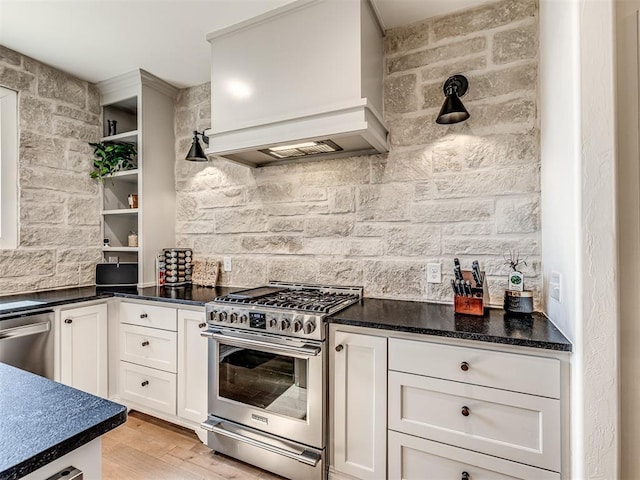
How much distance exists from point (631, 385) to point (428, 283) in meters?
1.04

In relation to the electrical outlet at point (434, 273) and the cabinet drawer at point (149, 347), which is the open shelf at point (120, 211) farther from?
the electrical outlet at point (434, 273)

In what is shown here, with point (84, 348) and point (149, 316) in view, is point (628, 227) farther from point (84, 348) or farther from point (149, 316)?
point (84, 348)

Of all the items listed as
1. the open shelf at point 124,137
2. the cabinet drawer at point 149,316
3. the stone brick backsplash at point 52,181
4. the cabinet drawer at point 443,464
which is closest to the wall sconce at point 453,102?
the cabinet drawer at point 443,464

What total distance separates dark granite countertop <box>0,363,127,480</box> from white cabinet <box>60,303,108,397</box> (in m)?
1.57

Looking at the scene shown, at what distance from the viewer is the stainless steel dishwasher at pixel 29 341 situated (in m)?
1.97

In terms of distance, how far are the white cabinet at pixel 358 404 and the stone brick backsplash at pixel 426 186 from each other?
63 cm

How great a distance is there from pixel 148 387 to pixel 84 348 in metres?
0.51

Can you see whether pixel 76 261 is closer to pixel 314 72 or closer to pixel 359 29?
pixel 314 72

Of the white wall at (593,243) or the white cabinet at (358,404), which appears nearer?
the white wall at (593,243)

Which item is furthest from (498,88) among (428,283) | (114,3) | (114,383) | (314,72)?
(114,383)

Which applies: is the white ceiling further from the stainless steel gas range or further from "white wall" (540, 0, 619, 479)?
the stainless steel gas range

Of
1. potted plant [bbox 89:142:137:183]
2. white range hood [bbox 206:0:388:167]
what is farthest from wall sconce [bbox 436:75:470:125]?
potted plant [bbox 89:142:137:183]

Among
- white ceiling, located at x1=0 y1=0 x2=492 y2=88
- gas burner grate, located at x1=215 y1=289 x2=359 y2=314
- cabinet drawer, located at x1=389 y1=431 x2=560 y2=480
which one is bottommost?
cabinet drawer, located at x1=389 y1=431 x2=560 y2=480

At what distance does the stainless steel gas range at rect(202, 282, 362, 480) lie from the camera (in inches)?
67.7
